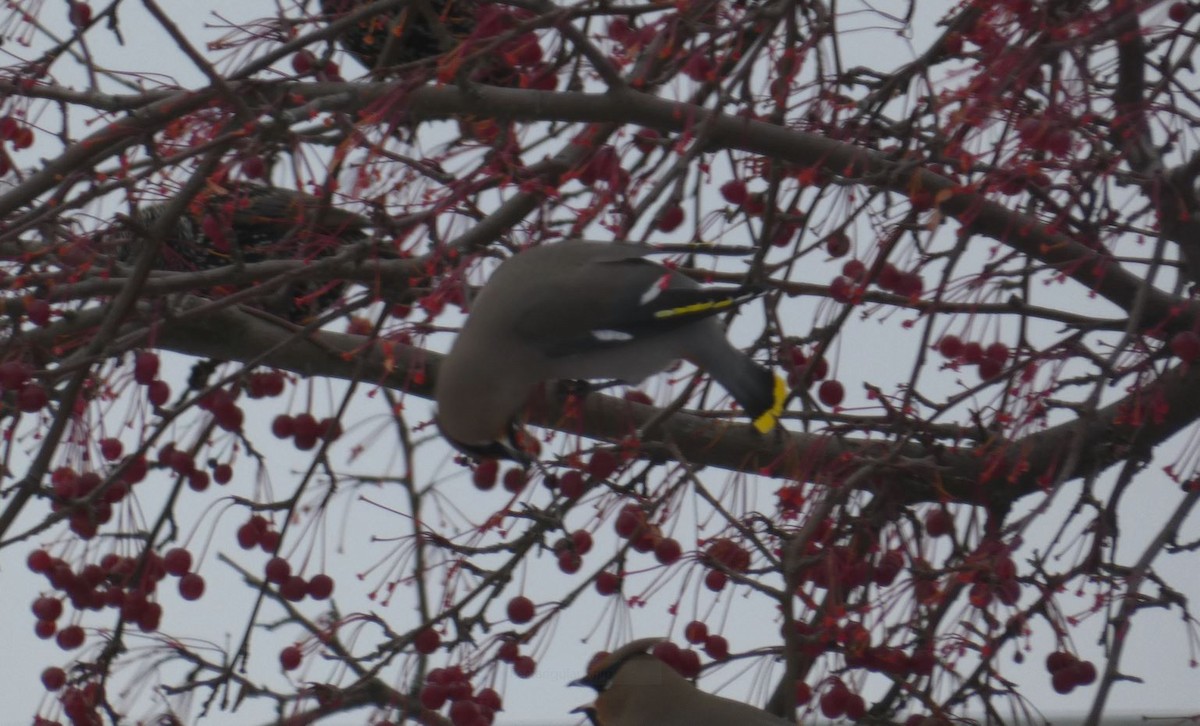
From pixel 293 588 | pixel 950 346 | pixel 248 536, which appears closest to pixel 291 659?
pixel 293 588

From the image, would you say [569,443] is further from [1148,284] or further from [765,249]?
[1148,284]

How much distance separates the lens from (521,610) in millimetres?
2713

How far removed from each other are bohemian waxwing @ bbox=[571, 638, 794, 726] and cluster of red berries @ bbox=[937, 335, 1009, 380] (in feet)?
2.64

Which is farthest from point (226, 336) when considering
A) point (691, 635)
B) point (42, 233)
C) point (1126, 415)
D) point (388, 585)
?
point (1126, 415)

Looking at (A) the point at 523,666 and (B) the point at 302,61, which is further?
(B) the point at 302,61

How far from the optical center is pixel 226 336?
300 cm

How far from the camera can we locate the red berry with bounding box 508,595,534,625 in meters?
2.70

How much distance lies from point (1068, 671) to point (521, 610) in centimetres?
95

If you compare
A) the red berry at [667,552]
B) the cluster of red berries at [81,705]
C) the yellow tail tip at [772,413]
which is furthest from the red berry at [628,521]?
the cluster of red berries at [81,705]

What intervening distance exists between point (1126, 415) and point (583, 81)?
1308 millimetres

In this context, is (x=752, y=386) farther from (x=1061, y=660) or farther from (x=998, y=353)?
(x=1061, y=660)

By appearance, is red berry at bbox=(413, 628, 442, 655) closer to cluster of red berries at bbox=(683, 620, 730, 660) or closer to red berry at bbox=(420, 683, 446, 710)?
red berry at bbox=(420, 683, 446, 710)

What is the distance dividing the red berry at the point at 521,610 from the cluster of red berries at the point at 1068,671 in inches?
35.8

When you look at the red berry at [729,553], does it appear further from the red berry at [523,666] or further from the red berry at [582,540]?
the red berry at [523,666]
